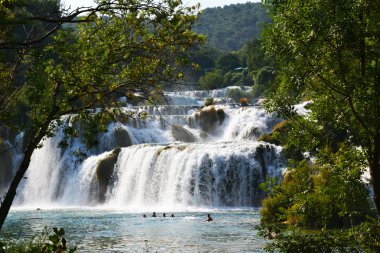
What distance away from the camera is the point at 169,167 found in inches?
1647

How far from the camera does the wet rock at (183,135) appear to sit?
54500mm

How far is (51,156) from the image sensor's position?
51.9m

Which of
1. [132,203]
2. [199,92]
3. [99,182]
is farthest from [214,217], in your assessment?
[199,92]

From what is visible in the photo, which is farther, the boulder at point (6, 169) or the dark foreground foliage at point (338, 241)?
the boulder at point (6, 169)

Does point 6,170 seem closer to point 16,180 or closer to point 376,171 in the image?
point 16,180

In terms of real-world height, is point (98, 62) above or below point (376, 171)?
above

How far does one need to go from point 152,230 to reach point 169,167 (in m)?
15.9

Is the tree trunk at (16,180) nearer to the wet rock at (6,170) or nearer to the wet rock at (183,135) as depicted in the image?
the wet rock at (183,135)

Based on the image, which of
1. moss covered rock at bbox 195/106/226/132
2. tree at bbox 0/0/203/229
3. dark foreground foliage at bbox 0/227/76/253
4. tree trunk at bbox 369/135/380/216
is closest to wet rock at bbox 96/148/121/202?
moss covered rock at bbox 195/106/226/132

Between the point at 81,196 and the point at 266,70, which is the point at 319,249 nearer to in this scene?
the point at 81,196

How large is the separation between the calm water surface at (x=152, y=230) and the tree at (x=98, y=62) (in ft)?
32.7

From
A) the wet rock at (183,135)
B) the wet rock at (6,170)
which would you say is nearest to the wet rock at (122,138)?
the wet rock at (183,135)

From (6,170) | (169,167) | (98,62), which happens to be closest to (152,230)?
(169,167)

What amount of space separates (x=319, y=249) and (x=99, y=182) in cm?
3634
